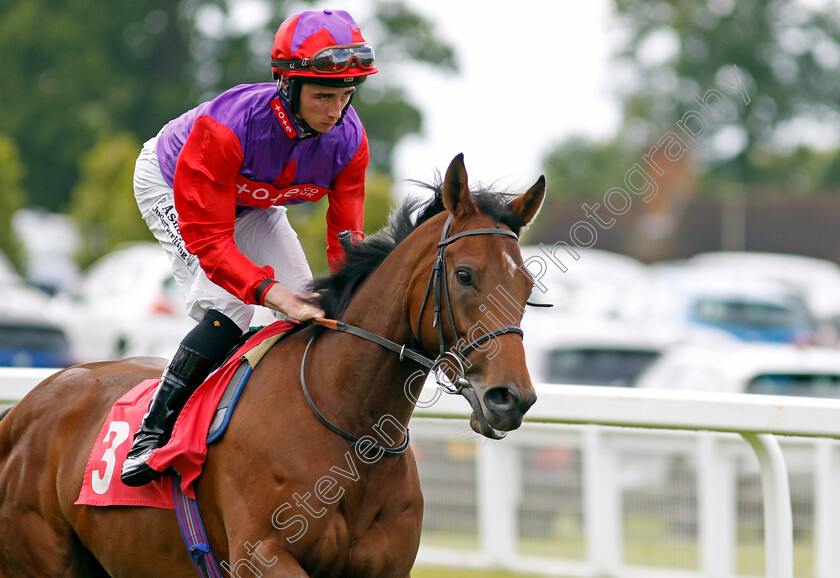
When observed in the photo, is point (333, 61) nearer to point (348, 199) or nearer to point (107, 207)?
point (348, 199)

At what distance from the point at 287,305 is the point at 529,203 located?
0.82 m

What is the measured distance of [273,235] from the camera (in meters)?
3.95

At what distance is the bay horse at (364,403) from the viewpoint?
3004 mm

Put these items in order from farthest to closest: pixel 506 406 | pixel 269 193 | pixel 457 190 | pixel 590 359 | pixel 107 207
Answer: pixel 107 207
pixel 590 359
pixel 269 193
pixel 457 190
pixel 506 406

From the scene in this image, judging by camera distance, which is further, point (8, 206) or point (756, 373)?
point (8, 206)

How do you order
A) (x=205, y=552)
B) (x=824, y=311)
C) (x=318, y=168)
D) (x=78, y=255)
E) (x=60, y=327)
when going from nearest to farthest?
(x=205, y=552) < (x=318, y=168) < (x=60, y=327) < (x=824, y=311) < (x=78, y=255)

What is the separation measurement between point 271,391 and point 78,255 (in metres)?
20.0

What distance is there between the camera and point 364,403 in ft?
10.8

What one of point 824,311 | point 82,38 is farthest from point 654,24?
point 824,311

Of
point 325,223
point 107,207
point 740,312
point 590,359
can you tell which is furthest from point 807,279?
point 107,207

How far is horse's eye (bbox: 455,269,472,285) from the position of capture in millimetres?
3020

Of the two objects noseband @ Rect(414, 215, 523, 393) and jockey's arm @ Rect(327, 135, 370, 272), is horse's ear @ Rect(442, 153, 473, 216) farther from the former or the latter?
jockey's arm @ Rect(327, 135, 370, 272)

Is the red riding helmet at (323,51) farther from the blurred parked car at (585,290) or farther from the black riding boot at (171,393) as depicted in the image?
the blurred parked car at (585,290)

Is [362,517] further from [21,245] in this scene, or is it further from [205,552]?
[21,245]
